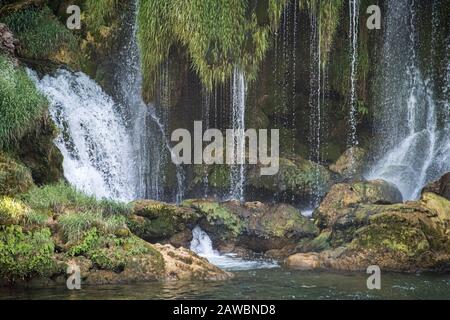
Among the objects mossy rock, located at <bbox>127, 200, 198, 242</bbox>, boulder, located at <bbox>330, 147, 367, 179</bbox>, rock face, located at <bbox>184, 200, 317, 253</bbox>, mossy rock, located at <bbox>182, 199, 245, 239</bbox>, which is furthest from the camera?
boulder, located at <bbox>330, 147, 367, 179</bbox>

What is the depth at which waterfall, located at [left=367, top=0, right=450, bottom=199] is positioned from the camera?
59.2 feet

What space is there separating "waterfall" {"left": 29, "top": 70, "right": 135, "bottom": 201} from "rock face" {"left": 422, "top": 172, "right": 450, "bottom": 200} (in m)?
8.14

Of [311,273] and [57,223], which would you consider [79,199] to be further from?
Result: [311,273]

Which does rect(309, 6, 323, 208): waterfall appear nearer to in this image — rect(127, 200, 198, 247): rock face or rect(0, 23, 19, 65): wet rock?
rect(127, 200, 198, 247): rock face

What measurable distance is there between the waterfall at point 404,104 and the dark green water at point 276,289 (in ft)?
26.7

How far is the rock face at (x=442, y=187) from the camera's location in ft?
42.9

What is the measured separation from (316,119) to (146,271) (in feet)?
34.1

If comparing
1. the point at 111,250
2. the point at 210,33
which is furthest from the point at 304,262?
the point at 210,33

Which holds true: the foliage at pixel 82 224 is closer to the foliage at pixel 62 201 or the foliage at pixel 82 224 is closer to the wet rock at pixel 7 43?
the foliage at pixel 62 201

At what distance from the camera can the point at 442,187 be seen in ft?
43.6

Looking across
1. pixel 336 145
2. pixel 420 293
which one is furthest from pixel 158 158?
pixel 420 293

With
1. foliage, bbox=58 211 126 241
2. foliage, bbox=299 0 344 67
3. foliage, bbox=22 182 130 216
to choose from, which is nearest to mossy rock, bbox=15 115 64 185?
foliage, bbox=22 182 130 216

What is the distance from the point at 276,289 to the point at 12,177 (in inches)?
213

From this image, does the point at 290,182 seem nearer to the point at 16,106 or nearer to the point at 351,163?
the point at 351,163
